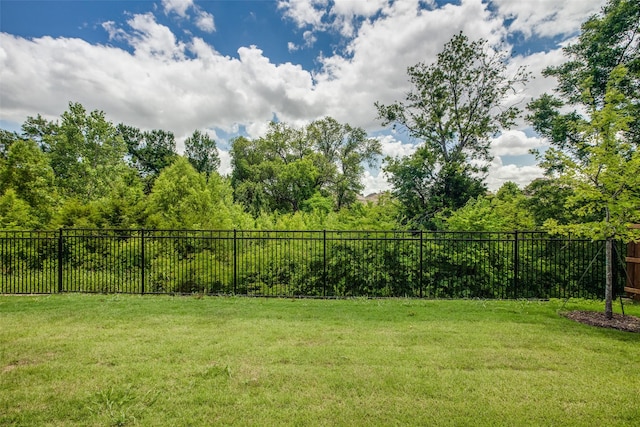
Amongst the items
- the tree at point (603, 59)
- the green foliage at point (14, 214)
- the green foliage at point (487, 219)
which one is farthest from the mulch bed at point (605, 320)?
the green foliage at point (14, 214)

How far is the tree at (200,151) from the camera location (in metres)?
33.7

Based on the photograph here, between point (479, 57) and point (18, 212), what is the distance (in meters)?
20.2

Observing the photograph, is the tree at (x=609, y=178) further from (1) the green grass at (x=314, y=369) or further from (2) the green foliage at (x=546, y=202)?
(2) the green foliage at (x=546, y=202)

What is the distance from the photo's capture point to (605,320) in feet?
15.7

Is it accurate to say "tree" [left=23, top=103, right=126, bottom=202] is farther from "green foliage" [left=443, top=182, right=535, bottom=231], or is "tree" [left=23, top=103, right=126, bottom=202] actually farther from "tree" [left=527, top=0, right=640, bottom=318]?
"tree" [left=527, top=0, right=640, bottom=318]

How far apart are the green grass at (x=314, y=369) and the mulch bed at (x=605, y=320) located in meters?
0.25

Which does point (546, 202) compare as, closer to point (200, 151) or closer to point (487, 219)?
point (487, 219)

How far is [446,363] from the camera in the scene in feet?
10.9

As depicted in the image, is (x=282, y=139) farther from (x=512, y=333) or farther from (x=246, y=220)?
(x=512, y=333)

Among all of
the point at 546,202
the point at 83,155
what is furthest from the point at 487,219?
the point at 83,155

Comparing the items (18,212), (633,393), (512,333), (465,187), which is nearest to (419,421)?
(633,393)

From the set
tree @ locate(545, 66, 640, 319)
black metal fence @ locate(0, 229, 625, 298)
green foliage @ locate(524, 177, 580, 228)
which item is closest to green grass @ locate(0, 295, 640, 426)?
tree @ locate(545, 66, 640, 319)

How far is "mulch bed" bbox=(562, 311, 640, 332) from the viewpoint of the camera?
4.50m

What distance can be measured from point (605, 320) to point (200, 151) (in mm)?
35610
